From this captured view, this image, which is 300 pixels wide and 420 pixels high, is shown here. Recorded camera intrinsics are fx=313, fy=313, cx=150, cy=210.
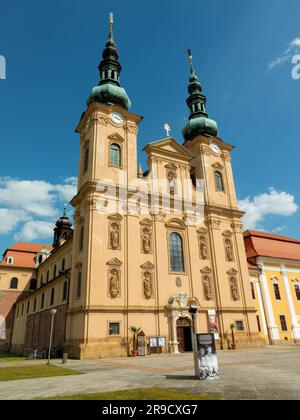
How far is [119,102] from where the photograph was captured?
32.9 meters

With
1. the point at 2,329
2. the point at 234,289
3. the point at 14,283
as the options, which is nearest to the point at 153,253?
the point at 234,289

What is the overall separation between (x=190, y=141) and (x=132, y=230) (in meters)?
15.8

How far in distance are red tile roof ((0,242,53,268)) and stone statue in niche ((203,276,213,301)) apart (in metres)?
35.6

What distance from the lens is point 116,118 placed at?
31.8 meters

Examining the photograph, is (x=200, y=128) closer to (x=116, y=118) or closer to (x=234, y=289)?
(x=116, y=118)

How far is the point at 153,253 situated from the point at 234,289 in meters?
9.68

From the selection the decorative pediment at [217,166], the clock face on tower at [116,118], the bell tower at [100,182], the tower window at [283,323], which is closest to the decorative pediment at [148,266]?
the bell tower at [100,182]

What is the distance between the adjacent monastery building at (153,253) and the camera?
82.1 feet

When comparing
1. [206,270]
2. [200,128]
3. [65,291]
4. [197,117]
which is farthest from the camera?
[197,117]

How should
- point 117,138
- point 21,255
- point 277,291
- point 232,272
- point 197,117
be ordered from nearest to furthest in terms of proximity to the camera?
point 117,138 < point 232,272 < point 277,291 < point 197,117 < point 21,255

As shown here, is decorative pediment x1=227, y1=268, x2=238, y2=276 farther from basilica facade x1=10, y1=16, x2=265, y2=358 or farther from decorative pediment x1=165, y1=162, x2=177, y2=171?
decorative pediment x1=165, y1=162, x2=177, y2=171

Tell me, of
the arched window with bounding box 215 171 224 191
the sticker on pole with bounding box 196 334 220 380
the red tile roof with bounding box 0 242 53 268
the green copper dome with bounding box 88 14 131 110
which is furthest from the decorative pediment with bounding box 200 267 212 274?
the red tile roof with bounding box 0 242 53 268

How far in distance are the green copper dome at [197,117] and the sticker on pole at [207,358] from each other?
1203 inches
